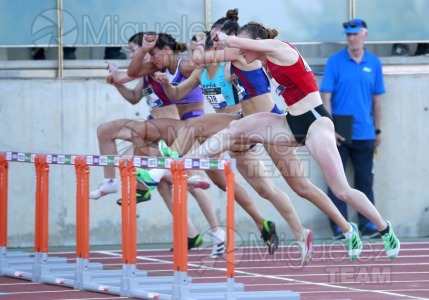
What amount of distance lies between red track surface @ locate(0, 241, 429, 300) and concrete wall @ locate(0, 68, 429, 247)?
30.1 inches

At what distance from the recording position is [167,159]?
9133 mm

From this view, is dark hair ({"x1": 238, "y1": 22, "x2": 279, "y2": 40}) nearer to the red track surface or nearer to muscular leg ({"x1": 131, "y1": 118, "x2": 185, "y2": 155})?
the red track surface

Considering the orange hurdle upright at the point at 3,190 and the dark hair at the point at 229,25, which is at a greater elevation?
the dark hair at the point at 229,25

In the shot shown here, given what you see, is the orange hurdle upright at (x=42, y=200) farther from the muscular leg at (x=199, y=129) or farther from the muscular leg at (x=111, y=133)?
the muscular leg at (x=111, y=133)

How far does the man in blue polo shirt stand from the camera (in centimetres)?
1435

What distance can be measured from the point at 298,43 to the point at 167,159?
6.13 meters

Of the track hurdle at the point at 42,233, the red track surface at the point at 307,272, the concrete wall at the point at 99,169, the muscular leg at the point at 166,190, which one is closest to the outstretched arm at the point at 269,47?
the red track surface at the point at 307,272

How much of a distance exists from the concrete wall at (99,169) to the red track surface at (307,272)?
0.76 metres

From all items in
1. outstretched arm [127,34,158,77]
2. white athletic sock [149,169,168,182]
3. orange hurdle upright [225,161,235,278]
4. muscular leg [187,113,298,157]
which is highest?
outstretched arm [127,34,158,77]

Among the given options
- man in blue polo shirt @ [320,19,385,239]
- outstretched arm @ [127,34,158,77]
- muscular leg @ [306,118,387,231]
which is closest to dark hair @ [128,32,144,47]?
outstretched arm @ [127,34,158,77]

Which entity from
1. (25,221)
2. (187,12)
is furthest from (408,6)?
(25,221)

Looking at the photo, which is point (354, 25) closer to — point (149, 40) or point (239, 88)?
point (149, 40)

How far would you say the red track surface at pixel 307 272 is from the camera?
32.5 ft

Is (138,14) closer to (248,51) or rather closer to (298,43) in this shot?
(298,43)
